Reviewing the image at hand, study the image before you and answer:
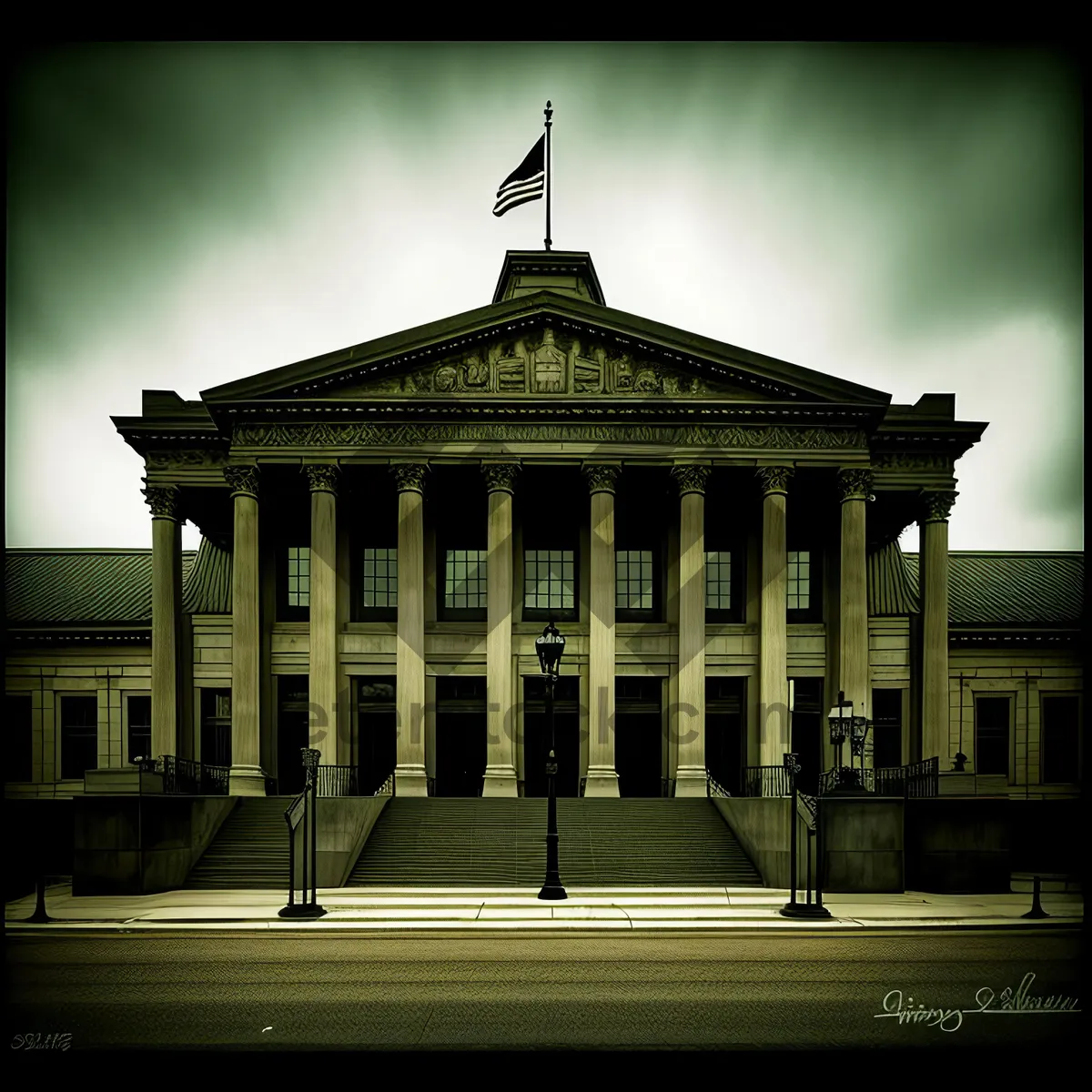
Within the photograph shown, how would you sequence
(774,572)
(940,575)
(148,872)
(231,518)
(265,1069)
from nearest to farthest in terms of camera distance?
(265,1069) → (148,872) → (774,572) → (940,575) → (231,518)

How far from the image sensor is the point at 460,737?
135 feet

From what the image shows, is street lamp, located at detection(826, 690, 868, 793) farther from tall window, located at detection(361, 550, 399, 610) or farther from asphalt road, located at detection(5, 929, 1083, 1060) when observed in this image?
tall window, located at detection(361, 550, 399, 610)

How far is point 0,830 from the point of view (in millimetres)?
3617

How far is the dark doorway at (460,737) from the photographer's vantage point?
4106 cm

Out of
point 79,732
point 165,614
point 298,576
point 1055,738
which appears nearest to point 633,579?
point 298,576

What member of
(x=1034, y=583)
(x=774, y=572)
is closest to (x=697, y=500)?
(x=774, y=572)

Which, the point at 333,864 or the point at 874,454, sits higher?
the point at 874,454

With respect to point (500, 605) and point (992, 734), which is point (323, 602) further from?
point (992, 734)

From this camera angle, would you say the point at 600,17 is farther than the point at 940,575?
No

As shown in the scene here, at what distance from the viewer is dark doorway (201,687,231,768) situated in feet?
142

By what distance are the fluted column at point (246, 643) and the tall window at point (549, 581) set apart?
10.6 meters

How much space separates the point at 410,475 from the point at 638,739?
13700mm

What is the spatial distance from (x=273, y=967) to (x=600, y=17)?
559 inches

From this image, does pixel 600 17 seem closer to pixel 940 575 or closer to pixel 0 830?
pixel 0 830
